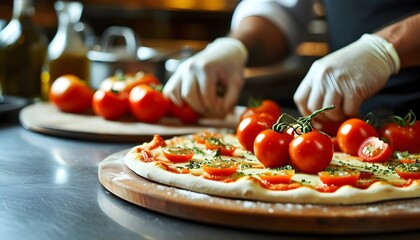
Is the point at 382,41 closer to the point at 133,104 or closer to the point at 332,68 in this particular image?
the point at 332,68

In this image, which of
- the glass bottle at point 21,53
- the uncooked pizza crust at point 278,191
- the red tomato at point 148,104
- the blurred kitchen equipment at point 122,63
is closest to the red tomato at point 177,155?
the uncooked pizza crust at point 278,191

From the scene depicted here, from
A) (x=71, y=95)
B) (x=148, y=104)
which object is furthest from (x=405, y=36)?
(x=71, y=95)

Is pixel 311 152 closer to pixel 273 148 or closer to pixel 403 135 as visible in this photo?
pixel 273 148

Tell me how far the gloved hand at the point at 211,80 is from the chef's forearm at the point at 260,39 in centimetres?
19

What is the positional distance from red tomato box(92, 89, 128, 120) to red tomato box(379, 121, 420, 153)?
31.7 inches

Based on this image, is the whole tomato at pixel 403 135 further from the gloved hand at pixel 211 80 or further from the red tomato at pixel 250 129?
the gloved hand at pixel 211 80

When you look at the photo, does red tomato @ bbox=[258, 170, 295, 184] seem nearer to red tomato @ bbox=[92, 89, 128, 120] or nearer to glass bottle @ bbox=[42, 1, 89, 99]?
red tomato @ bbox=[92, 89, 128, 120]

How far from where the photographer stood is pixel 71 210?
1.12 meters

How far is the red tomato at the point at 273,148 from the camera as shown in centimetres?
129

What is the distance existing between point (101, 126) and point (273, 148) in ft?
2.34

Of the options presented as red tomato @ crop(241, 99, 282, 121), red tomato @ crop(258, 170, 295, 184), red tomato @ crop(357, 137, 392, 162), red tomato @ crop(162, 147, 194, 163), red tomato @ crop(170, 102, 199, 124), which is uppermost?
red tomato @ crop(258, 170, 295, 184)

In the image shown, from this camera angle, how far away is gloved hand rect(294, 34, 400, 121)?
1574mm

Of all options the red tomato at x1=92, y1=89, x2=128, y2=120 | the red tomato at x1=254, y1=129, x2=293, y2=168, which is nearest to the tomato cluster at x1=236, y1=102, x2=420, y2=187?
the red tomato at x1=254, y1=129, x2=293, y2=168

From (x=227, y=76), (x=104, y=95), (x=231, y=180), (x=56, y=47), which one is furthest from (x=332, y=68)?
(x=56, y=47)
